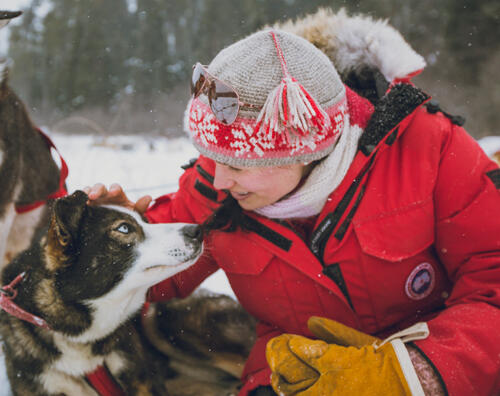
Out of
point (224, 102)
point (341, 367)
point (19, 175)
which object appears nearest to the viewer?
point (341, 367)

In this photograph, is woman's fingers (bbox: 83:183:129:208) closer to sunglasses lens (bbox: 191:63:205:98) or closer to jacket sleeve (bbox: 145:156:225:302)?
jacket sleeve (bbox: 145:156:225:302)

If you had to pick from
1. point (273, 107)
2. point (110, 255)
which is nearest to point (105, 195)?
point (110, 255)

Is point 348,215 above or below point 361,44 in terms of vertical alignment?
below

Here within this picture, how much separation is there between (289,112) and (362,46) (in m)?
0.74

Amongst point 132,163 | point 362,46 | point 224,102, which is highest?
point 362,46

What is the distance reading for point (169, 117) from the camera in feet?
45.8

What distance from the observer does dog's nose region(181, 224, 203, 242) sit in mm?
1693

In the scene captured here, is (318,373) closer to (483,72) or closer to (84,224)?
(84,224)

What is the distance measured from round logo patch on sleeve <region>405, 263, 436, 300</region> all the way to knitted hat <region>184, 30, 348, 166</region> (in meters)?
0.62

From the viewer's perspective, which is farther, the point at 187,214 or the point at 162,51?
the point at 162,51

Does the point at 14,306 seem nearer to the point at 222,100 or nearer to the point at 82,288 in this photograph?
the point at 82,288

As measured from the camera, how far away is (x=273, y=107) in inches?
52.1

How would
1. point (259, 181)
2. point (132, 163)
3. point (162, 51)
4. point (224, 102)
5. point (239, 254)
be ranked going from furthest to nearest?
point (162, 51), point (132, 163), point (239, 254), point (259, 181), point (224, 102)

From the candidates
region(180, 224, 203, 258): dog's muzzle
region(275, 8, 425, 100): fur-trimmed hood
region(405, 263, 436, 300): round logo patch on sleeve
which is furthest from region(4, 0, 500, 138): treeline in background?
region(180, 224, 203, 258): dog's muzzle
